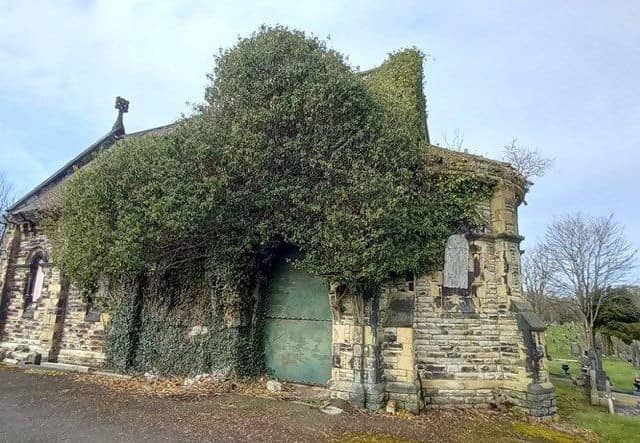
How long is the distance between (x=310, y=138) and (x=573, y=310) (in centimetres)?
2402

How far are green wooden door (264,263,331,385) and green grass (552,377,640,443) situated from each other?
252 inches

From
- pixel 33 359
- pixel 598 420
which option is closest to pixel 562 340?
pixel 598 420

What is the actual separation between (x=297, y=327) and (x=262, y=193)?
456 cm

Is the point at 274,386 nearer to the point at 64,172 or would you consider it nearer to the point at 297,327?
the point at 297,327

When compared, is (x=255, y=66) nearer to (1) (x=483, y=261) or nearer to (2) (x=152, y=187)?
(2) (x=152, y=187)

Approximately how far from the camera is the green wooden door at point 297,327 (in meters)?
11.6

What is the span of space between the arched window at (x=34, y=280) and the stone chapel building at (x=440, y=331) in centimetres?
1071

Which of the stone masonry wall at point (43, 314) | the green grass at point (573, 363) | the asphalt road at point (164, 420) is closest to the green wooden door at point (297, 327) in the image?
the asphalt road at point (164, 420)

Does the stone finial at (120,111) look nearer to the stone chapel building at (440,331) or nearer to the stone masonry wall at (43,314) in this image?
the stone masonry wall at (43,314)

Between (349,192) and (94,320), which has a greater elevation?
(349,192)

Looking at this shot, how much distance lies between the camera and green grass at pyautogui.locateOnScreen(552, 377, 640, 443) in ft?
28.3

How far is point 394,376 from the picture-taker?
30.7ft

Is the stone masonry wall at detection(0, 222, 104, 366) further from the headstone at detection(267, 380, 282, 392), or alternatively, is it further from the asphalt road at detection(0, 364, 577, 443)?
the headstone at detection(267, 380, 282, 392)

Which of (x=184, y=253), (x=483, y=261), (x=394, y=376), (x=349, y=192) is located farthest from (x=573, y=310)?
(x=184, y=253)
